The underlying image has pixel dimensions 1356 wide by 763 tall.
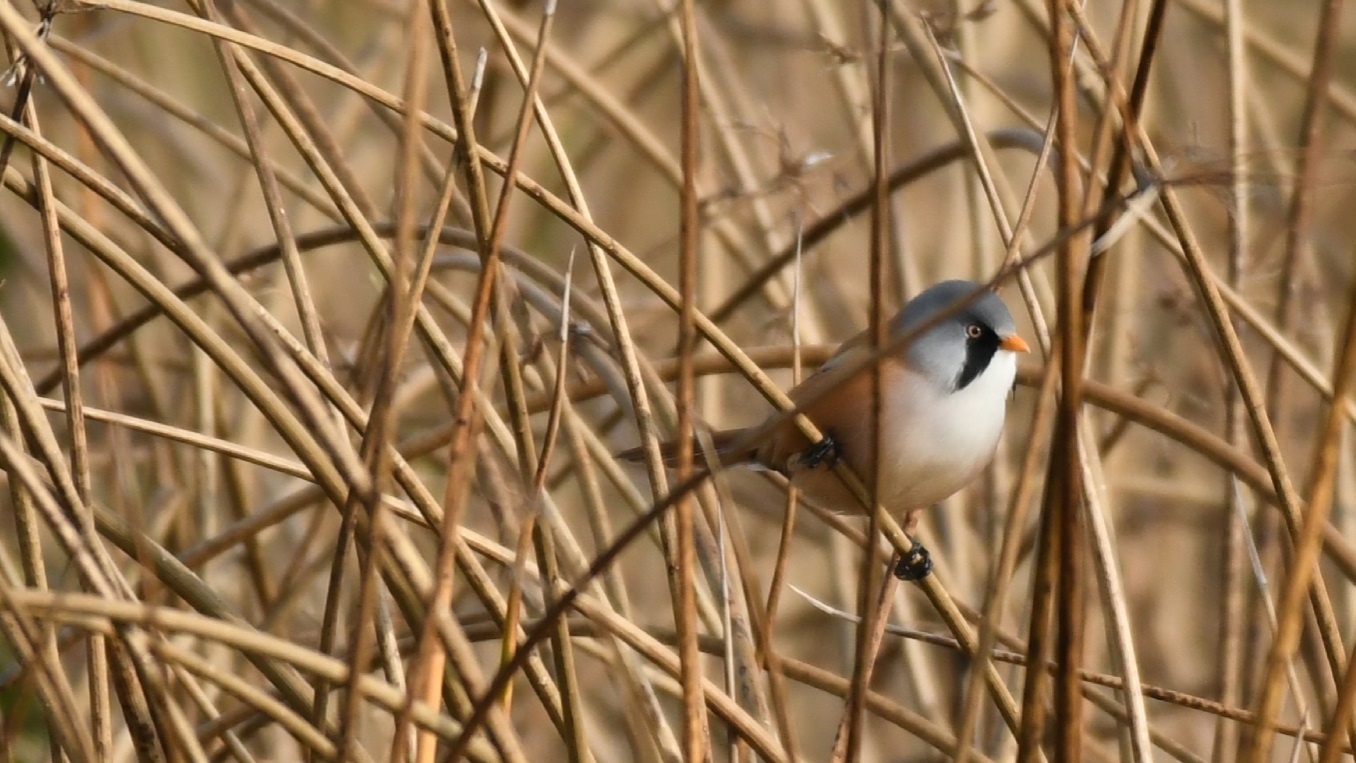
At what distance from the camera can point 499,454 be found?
177 centimetres

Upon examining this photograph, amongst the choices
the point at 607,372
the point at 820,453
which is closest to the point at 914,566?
the point at 820,453

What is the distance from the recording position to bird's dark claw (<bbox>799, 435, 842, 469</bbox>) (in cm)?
222

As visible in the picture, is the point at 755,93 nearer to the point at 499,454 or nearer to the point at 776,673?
the point at 499,454

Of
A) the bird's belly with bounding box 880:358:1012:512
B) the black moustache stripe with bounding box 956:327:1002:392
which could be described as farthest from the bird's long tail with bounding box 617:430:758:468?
the black moustache stripe with bounding box 956:327:1002:392

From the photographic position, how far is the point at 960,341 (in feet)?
7.82

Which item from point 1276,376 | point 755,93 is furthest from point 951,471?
point 755,93

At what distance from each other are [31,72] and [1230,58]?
5.87 ft

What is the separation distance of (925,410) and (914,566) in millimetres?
470

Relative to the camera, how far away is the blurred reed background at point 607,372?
1.24 m

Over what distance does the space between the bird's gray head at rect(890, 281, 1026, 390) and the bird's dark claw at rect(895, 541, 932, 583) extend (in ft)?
1.24

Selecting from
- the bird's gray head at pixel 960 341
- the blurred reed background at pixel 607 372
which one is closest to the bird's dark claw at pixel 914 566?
the blurred reed background at pixel 607 372

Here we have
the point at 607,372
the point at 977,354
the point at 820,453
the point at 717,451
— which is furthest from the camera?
the point at 717,451

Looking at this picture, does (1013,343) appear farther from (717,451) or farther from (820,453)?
(717,451)

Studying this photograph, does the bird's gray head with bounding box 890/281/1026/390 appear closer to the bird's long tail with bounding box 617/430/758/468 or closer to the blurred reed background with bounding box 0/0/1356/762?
the blurred reed background with bounding box 0/0/1356/762
